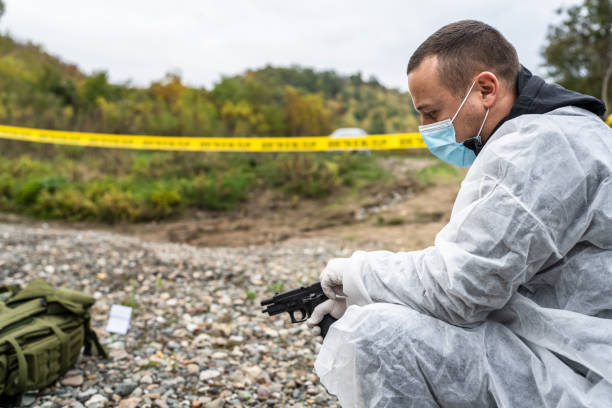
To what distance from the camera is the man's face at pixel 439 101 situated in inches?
65.7

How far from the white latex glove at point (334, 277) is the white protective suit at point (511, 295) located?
0.21m

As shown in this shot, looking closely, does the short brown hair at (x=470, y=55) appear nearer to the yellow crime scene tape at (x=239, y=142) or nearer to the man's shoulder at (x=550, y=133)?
the man's shoulder at (x=550, y=133)

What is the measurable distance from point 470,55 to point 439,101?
0.18m

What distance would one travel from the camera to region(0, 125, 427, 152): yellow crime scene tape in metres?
7.98

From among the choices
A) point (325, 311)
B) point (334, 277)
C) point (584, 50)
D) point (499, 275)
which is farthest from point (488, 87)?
point (584, 50)

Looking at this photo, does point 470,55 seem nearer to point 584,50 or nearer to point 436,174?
point 436,174

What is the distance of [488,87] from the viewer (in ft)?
5.34

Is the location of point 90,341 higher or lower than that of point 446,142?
lower

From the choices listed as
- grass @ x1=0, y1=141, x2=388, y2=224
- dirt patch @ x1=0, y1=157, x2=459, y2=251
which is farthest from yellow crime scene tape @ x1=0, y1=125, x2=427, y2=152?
dirt patch @ x1=0, y1=157, x2=459, y2=251

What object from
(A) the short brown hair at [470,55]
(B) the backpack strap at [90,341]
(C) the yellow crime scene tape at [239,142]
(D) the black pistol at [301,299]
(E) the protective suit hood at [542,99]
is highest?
(A) the short brown hair at [470,55]

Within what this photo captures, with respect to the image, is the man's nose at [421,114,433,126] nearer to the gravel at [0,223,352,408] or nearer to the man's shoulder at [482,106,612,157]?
the man's shoulder at [482,106,612,157]

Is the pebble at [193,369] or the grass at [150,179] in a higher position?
the grass at [150,179]

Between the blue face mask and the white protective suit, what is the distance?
0.26 meters

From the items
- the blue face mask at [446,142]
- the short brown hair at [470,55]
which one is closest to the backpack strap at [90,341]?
the blue face mask at [446,142]
